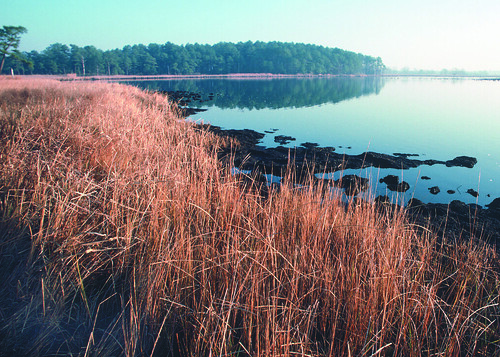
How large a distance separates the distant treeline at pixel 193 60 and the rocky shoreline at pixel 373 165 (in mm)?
→ 91869

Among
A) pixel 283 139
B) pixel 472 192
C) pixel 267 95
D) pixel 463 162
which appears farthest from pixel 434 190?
pixel 267 95

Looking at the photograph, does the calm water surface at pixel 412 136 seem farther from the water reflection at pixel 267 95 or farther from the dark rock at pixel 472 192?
the water reflection at pixel 267 95

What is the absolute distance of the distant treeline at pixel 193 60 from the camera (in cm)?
8976

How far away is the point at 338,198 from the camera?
4.18 metres

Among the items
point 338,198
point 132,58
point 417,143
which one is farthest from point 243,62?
point 338,198

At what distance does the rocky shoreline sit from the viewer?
17.7 ft

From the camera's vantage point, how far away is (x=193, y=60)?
118 metres

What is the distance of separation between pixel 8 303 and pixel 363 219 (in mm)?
3334

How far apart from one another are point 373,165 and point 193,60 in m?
120

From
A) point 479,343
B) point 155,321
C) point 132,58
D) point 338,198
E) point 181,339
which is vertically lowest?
point 479,343

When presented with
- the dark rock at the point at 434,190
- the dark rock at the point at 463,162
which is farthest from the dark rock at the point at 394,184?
the dark rock at the point at 463,162

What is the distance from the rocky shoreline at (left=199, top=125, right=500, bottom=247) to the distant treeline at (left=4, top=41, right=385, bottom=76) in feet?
301

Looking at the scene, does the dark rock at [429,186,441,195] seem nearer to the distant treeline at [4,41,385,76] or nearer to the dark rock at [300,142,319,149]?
the dark rock at [300,142,319,149]

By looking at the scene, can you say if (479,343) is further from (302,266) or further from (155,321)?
(155,321)
